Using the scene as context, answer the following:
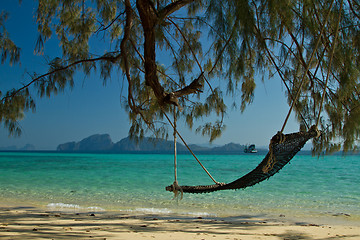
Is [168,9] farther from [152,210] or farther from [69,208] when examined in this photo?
[69,208]

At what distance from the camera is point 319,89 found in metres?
2.80

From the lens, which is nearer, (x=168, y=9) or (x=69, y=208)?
(x=168, y=9)

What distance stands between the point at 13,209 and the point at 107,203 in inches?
49.4

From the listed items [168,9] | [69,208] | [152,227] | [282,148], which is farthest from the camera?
[69,208]

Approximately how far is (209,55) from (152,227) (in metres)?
1.69

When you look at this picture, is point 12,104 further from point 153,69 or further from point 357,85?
point 357,85

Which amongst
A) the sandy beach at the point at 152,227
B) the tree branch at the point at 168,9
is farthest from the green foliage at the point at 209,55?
the sandy beach at the point at 152,227

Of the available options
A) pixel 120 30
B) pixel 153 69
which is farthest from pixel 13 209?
pixel 153 69

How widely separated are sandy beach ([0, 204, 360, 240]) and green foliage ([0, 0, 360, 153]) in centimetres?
88

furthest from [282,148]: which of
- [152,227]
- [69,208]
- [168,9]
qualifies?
[69,208]

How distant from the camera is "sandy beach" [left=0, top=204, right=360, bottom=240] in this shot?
8.63 feet

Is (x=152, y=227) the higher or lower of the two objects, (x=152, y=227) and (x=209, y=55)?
the lower

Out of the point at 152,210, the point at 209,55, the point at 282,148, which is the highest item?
the point at 209,55

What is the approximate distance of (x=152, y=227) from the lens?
3029 mm
